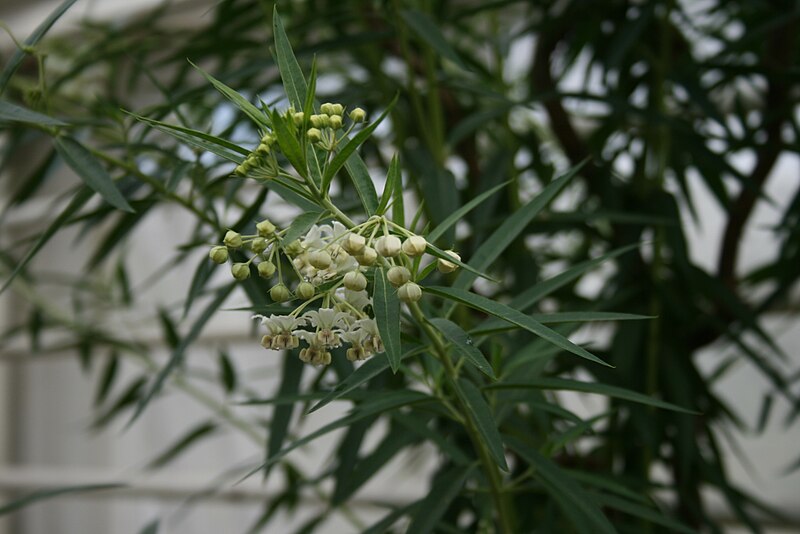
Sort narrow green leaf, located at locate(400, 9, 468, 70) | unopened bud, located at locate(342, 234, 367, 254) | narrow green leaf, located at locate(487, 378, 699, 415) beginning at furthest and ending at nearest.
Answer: narrow green leaf, located at locate(400, 9, 468, 70) → narrow green leaf, located at locate(487, 378, 699, 415) → unopened bud, located at locate(342, 234, 367, 254)

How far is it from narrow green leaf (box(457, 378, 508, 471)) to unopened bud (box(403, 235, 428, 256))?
0.30 feet

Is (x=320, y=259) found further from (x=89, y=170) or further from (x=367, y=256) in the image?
(x=89, y=170)

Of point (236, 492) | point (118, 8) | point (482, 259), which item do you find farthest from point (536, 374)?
point (118, 8)

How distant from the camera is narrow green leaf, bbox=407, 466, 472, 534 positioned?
0.42 metres

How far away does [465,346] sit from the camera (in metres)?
0.31

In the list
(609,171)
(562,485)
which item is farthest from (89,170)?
(609,171)

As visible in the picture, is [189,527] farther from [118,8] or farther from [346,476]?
[346,476]

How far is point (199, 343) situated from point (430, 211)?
132 centimetres

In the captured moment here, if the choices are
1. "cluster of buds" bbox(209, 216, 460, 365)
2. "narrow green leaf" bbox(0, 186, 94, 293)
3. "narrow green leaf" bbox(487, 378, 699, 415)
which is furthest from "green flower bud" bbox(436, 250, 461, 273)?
"narrow green leaf" bbox(0, 186, 94, 293)

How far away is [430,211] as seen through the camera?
56cm

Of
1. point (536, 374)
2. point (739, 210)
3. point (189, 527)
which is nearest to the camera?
point (536, 374)

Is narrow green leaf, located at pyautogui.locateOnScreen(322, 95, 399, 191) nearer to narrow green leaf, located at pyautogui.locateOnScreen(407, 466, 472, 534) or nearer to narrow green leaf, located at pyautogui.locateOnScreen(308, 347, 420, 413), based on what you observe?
narrow green leaf, located at pyautogui.locateOnScreen(308, 347, 420, 413)

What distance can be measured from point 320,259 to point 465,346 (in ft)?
0.20

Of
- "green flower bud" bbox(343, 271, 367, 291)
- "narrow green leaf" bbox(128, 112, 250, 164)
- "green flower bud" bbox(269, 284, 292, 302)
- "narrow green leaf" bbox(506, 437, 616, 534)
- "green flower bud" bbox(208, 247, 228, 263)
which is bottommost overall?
"narrow green leaf" bbox(506, 437, 616, 534)
